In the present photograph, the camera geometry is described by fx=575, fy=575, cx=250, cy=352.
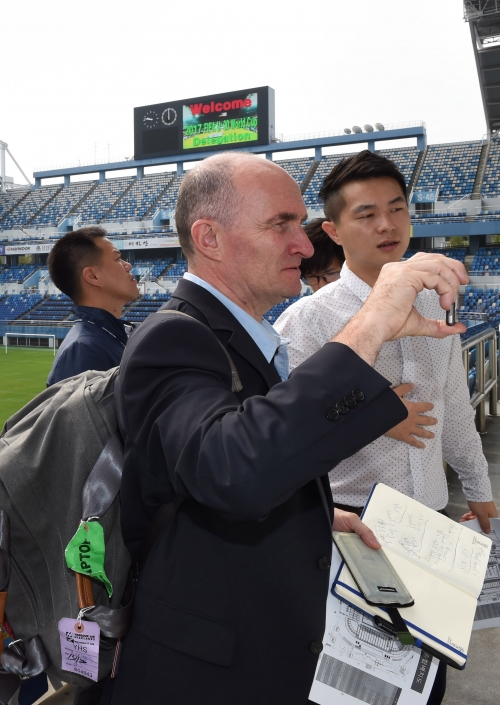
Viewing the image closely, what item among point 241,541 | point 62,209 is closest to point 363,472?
point 241,541

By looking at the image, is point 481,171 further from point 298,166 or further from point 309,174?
point 298,166

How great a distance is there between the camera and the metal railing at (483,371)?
210 inches

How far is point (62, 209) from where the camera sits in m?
41.8

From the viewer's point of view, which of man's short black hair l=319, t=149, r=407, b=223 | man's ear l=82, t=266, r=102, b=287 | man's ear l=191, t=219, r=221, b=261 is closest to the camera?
man's ear l=191, t=219, r=221, b=261

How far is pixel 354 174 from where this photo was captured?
1972 mm

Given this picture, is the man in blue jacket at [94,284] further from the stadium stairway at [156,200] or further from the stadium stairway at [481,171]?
the stadium stairway at [156,200]

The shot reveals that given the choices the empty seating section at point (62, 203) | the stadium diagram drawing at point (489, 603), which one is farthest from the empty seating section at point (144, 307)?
the stadium diagram drawing at point (489, 603)

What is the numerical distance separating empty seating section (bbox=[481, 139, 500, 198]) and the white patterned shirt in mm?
30193

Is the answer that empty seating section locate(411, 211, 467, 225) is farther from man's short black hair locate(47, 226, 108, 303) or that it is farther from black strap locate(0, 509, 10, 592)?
black strap locate(0, 509, 10, 592)

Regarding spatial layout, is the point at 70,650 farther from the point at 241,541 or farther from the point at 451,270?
the point at 451,270

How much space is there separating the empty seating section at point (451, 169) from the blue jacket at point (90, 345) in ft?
98.4

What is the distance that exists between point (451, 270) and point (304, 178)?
117ft

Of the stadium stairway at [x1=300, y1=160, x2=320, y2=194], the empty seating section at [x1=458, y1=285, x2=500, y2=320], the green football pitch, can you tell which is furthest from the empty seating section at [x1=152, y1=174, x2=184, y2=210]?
the empty seating section at [x1=458, y1=285, x2=500, y2=320]

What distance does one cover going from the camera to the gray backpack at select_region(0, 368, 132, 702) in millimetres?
1128
